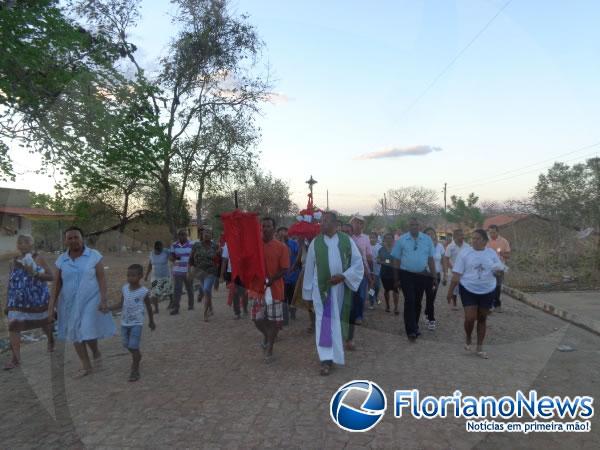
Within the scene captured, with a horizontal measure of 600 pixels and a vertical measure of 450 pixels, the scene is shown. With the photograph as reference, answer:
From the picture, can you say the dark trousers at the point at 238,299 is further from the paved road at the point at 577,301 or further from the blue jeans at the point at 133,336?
the paved road at the point at 577,301

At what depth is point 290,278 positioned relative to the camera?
25.6 ft

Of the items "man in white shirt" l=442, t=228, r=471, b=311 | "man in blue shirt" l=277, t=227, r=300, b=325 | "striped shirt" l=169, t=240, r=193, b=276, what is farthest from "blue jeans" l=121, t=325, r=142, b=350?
"man in white shirt" l=442, t=228, r=471, b=311

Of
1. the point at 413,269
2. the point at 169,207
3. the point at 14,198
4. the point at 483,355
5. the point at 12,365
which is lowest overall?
the point at 12,365

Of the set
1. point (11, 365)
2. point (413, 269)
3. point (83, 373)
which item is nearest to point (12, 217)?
point (11, 365)

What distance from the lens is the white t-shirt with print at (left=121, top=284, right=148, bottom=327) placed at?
5.21 meters

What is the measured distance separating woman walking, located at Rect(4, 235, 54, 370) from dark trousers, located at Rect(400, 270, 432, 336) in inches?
184


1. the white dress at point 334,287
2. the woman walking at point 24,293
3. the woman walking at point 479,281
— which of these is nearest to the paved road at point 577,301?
the woman walking at point 479,281

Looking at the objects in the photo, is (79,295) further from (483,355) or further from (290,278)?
(483,355)

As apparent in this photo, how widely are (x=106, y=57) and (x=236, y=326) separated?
8.25 metres

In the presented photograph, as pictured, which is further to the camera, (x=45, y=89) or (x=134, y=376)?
(x=45, y=89)

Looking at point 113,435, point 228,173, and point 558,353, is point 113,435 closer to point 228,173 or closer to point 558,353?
point 558,353

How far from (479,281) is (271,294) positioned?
8.20 ft

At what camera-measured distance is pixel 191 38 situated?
1598 cm

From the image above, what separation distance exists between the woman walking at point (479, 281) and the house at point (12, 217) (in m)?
26.5
